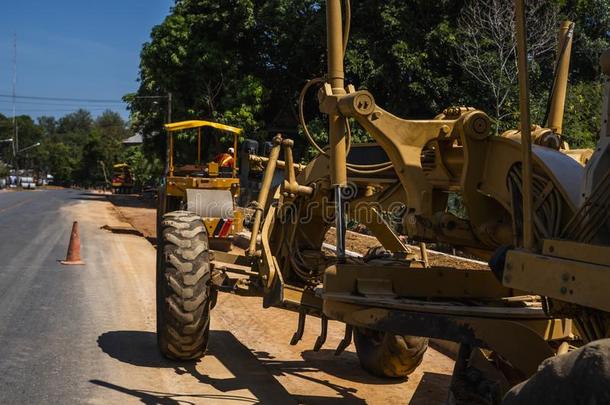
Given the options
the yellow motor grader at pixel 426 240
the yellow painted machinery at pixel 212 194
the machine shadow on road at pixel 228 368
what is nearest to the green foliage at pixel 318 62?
the yellow painted machinery at pixel 212 194

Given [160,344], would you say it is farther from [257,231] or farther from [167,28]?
[167,28]

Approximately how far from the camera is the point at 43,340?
7.68 m

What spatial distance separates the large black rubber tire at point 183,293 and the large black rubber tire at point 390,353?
1.46 metres

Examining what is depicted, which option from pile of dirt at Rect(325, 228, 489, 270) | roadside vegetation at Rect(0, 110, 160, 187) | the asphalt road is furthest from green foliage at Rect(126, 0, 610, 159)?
roadside vegetation at Rect(0, 110, 160, 187)

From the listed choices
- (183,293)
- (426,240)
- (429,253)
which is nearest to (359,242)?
(429,253)

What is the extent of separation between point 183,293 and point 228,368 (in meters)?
0.85

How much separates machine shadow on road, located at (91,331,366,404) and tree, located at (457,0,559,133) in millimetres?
10900

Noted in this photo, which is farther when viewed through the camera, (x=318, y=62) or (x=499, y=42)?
(x=318, y=62)

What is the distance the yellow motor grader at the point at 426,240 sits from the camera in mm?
3275

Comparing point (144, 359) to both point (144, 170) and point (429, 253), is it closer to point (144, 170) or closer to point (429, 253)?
point (429, 253)

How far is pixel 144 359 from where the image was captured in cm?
711

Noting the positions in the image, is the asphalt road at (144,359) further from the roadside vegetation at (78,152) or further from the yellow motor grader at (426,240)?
the roadside vegetation at (78,152)

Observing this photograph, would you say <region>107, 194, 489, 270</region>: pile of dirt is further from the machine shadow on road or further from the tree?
the tree

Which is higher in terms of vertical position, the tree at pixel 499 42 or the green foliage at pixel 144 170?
the tree at pixel 499 42
